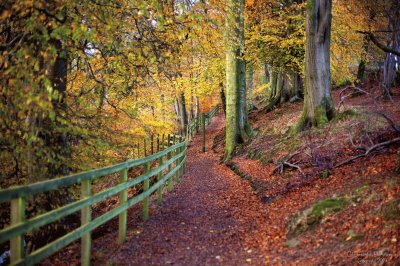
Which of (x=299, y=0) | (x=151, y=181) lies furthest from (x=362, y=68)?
(x=151, y=181)

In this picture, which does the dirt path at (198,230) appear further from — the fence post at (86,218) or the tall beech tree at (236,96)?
the tall beech tree at (236,96)

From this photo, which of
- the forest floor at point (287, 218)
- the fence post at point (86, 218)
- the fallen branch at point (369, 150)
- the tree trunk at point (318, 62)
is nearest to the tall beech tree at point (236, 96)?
the tree trunk at point (318, 62)

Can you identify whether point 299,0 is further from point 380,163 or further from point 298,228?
point 298,228

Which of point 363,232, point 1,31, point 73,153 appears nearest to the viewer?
point 363,232

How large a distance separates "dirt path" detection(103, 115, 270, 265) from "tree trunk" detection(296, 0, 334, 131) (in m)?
3.89

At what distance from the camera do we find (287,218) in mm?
6809

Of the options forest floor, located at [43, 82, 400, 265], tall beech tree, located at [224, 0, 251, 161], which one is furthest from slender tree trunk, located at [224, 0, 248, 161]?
forest floor, located at [43, 82, 400, 265]

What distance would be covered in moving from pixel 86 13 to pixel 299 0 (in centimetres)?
1687

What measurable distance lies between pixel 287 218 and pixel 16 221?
16.3 ft

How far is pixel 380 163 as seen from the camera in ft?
24.3

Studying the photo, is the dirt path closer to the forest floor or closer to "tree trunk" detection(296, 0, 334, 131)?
the forest floor

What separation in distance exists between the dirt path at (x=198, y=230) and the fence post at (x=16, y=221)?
1978 millimetres

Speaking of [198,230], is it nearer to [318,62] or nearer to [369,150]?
[369,150]

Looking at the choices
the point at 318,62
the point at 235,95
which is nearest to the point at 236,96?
the point at 235,95
